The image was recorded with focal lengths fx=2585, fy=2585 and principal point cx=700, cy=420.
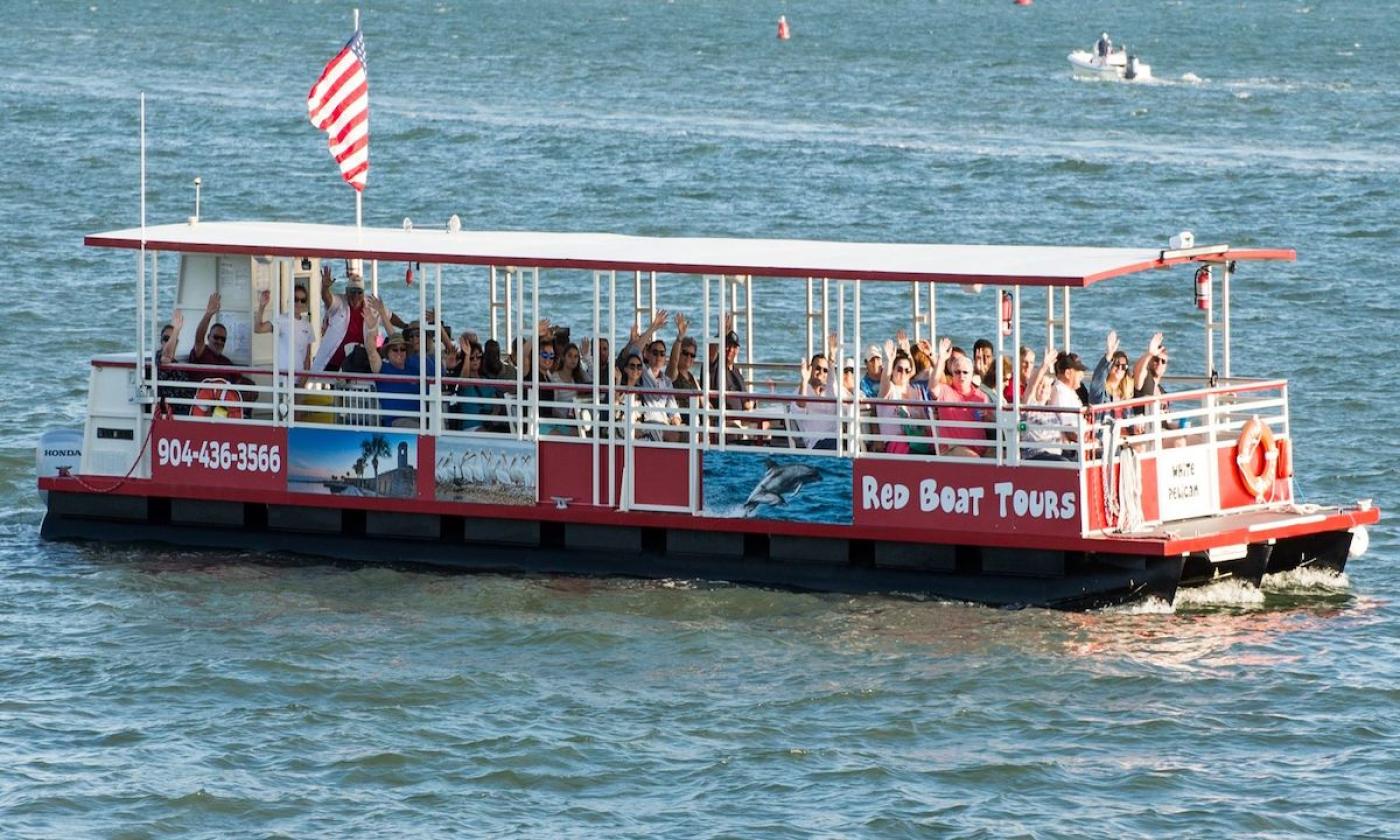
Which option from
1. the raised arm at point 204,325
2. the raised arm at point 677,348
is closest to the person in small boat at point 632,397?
the raised arm at point 677,348

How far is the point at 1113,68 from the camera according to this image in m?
87.2

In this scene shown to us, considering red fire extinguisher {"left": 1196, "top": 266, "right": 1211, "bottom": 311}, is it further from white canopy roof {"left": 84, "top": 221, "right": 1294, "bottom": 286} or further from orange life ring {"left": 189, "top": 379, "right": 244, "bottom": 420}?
orange life ring {"left": 189, "top": 379, "right": 244, "bottom": 420}

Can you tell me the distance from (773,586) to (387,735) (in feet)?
13.1

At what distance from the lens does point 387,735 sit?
1723 centimetres

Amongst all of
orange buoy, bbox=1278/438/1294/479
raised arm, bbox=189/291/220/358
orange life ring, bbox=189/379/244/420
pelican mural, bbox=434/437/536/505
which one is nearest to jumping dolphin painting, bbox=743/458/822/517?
pelican mural, bbox=434/437/536/505

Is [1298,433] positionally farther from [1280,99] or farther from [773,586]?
[1280,99]

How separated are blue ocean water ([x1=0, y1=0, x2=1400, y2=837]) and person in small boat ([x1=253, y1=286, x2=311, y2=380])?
1774 mm

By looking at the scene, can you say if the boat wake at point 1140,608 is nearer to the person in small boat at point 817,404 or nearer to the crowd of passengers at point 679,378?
the crowd of passengers at point 679,378

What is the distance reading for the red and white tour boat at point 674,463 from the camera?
63.2 feet

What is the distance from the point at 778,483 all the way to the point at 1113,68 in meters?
69.7

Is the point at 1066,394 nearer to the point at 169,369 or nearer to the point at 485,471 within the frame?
the point at 485,471

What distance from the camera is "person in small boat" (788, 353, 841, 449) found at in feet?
65.9

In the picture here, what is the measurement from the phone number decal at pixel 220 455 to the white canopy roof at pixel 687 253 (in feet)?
5.24

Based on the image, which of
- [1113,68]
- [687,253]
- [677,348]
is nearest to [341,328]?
[677,348]
